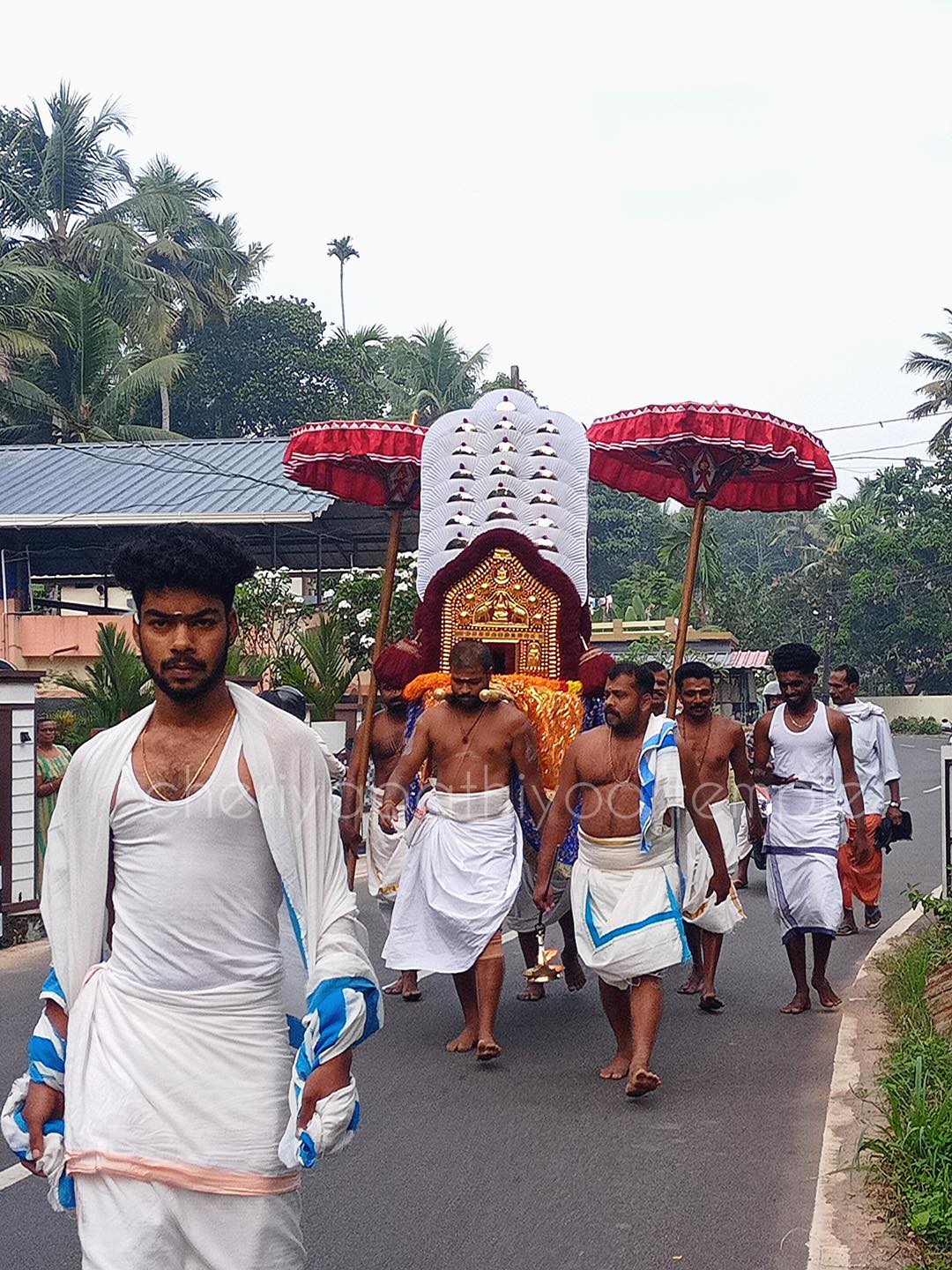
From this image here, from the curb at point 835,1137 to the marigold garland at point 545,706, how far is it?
201 centimetres

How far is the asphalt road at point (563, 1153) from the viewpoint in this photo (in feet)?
16.2

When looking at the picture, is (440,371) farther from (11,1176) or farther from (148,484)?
(11,1176)

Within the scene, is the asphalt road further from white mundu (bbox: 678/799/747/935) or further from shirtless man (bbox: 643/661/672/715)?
shirtless man (bbox: 643/661/672/715)

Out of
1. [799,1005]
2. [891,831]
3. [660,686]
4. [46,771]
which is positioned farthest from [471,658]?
[46,771]

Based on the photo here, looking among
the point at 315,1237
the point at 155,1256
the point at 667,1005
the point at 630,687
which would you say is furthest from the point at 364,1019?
the point at 667,1005

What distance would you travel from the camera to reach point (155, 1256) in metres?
3.13

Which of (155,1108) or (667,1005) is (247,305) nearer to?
(667,1005)

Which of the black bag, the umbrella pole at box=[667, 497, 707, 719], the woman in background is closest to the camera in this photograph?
the umbrella pole at box=[667, 497, 707, 719]

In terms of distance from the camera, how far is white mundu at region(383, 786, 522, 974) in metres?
7.53

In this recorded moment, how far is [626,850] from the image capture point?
22.9ft

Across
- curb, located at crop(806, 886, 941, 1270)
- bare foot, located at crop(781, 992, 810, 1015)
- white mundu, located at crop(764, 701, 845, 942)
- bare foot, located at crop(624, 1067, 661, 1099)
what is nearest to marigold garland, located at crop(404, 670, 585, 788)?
white mundu, located at crop(764, 701, 845, 942)

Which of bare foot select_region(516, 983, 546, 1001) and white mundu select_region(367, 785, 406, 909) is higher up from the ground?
white mundu select_region(367, 785, 406, 909)

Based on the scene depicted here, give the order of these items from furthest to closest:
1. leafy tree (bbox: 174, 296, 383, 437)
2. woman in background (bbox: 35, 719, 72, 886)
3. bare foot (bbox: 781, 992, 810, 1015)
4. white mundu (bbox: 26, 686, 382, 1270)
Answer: leafy tree (bbox: 174, 296, 383, 437) < woman in background (bbox: 35, 719, 72, 886) < bare foot (bbox: 781, 992, 810, 1015) < white mundu (bbox: 26, 686, 382, 1270)

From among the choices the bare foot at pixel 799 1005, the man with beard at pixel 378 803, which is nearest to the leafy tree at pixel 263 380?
the man with beard at pixel 378 803
